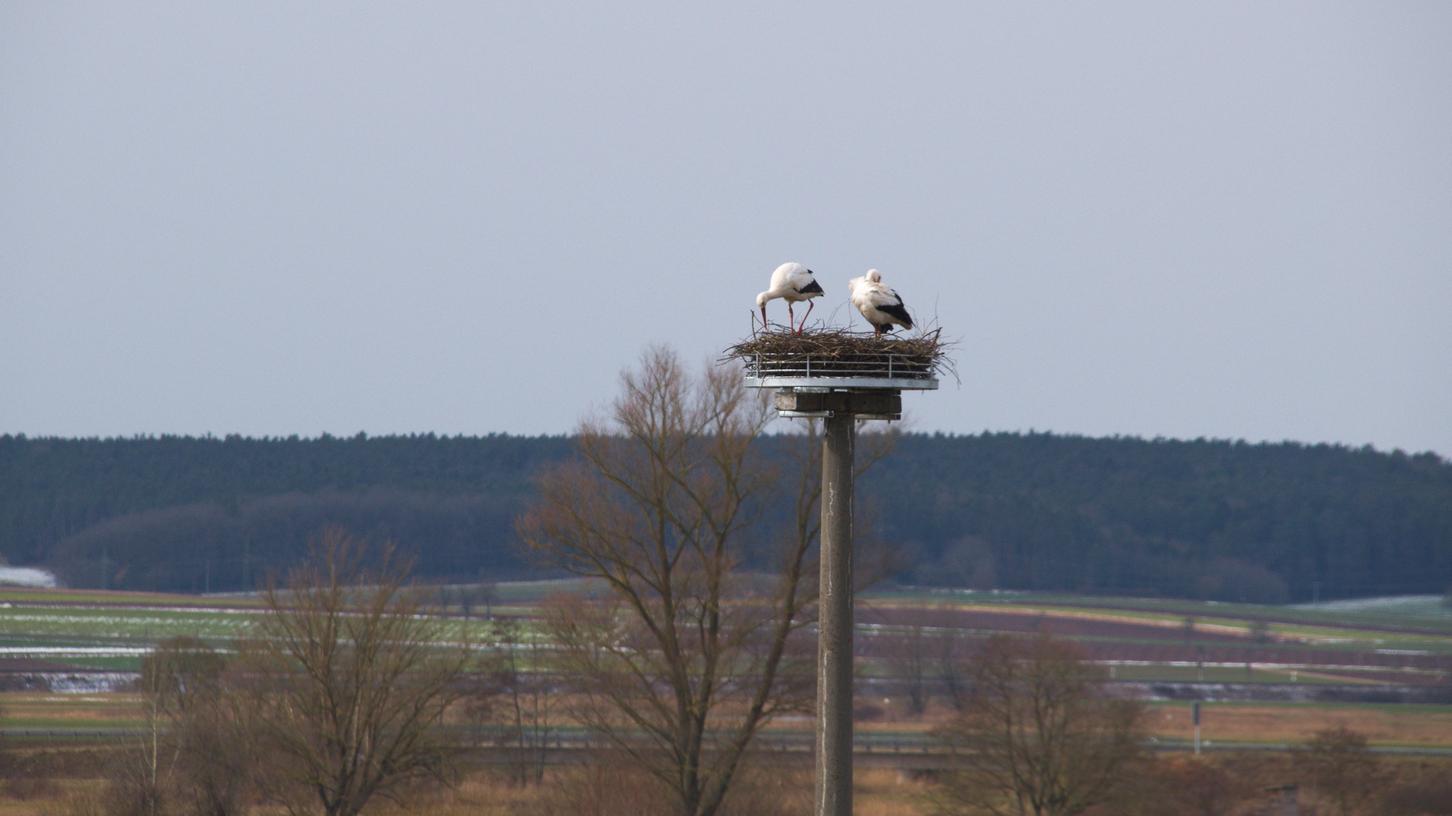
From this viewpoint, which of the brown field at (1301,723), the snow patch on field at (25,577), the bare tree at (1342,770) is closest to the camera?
the bare tree at (1342,770)

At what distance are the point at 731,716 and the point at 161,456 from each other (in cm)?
11553

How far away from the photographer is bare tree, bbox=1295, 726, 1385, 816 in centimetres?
4375

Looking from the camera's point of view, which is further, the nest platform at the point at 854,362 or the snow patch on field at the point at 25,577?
the snow patch on field at the point at 25,577

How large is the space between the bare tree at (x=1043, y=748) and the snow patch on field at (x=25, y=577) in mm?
78205

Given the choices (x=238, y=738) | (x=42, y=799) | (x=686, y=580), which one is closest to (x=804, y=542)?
(x=686, y=580)

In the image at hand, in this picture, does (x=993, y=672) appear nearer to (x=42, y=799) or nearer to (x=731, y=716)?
(x=731, y=716)

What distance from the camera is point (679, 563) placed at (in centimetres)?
3703

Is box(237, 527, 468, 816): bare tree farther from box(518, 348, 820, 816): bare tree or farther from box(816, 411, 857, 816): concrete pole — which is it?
box(816, 411, 857, 816): concrete pole

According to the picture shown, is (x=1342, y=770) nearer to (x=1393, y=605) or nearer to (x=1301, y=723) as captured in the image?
(x=1301, y=723)

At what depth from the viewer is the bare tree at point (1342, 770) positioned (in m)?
43.8

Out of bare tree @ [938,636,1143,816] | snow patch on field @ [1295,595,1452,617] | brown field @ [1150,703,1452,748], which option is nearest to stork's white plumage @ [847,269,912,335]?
bare tree @ [938,636,1143,816]

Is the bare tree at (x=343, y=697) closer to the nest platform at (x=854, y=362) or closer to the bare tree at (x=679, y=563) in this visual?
the bare tree at (x=679, y=563)

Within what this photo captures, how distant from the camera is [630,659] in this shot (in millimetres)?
36688

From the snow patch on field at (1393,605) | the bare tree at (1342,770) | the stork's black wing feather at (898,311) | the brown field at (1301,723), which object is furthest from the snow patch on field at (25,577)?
the stork's black wing feather at (898,311)
